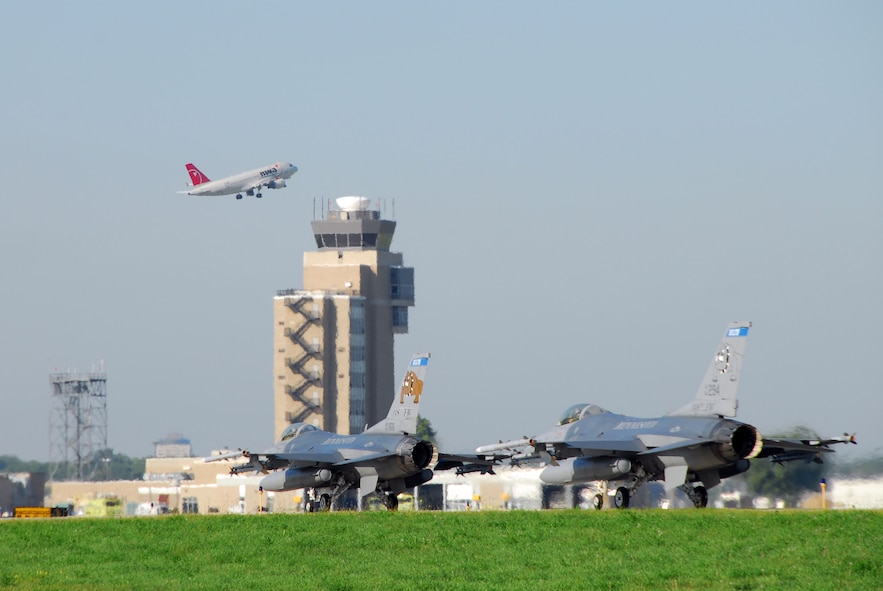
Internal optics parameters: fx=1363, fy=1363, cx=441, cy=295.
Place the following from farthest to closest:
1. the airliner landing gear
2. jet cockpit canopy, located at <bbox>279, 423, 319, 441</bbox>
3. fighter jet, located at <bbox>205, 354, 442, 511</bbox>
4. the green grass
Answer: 1. jet cockpit canopy, located at <bbox>279, 423, 319, 441</bbox>
2. fighter jet, located at <bbox>205, 354, 442, 511</bbox>
3. the airliner landing gear
4. the green grass

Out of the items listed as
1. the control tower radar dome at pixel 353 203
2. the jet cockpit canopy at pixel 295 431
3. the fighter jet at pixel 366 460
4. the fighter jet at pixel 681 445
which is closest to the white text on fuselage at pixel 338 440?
the fighter jet at pixel 366 460

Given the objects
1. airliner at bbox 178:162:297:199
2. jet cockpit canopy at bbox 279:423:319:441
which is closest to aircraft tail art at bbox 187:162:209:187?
airliner at bbox 178:162:297:199

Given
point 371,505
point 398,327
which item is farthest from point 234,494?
point 398,327

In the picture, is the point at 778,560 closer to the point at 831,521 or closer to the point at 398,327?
the point at 831,521

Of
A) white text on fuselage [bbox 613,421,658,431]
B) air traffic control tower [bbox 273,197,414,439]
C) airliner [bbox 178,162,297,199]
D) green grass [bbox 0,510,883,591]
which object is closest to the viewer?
green grass [bbox 0,510,883,591]

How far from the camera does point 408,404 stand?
49000 millimetres

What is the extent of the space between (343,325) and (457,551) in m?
112

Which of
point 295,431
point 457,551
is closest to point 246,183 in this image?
point 295,431

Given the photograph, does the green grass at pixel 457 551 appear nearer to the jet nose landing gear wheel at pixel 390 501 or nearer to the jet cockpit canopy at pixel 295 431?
the jet nose landing gear wheel at pixel 390 501

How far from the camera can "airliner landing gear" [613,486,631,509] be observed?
4291cm

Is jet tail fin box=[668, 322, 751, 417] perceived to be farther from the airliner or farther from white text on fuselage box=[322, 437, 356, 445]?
the airliner

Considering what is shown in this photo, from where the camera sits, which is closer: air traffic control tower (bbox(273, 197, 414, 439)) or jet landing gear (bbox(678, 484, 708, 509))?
jet landing gear (bbox(678, 484, 708, 509))

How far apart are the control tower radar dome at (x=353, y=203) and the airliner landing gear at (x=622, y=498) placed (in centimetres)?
11360

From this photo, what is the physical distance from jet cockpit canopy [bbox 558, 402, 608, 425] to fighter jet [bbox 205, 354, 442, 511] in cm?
514
